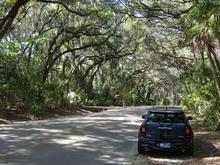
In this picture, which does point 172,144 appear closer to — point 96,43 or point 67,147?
point 67,147

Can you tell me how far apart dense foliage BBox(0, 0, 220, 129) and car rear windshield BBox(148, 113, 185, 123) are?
254 centimetres

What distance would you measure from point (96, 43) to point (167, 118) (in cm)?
3270

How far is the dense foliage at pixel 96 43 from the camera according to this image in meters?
23.3

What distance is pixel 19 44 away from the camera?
35281 millimetres

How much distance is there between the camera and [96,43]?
155ft

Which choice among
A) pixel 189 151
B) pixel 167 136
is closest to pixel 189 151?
pixel 189 151

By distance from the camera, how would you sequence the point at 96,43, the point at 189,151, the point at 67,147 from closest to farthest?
the point at 189,151, the point at 67,147, the point at 96,43

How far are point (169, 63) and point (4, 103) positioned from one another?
3077 centimetres

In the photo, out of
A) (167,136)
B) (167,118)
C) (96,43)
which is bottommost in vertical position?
(167,136)

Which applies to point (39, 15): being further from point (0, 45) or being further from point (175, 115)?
point (175, 115)

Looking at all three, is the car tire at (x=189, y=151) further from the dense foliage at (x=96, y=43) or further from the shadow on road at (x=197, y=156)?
the dense foliage at (x=96, y=43)

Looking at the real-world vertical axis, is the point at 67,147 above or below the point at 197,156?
above

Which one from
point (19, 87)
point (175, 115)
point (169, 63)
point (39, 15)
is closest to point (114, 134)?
point (175, 115)

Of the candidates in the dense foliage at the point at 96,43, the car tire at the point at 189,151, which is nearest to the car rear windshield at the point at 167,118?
Answer: the car tire at the point at 189,151
